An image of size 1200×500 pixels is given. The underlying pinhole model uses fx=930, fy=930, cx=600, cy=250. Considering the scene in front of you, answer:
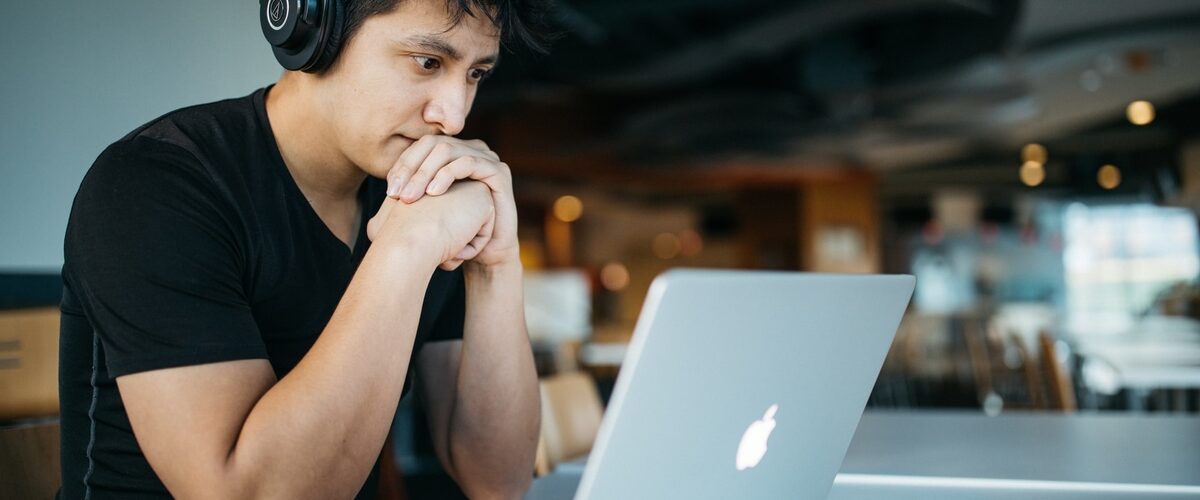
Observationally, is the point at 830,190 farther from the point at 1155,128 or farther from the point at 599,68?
the point at 599,68

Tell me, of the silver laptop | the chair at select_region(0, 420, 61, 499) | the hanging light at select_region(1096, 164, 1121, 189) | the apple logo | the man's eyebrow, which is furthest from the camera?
the hanging light at select_region(1096, 164, 1121, 189)

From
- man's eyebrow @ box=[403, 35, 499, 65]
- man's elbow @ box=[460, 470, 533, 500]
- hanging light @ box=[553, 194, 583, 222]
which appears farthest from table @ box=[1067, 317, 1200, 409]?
hanging light @ box=[553, 194, 583, 222]

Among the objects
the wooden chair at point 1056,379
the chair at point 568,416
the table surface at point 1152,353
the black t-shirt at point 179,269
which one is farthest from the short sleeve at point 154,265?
the table surface at point 1152,353

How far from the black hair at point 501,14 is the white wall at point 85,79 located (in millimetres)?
585

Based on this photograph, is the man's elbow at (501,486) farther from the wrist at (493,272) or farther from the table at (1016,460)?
the wrist at (493,272)

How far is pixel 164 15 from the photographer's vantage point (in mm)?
1577

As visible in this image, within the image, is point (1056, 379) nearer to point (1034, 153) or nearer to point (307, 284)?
point (307, 284)

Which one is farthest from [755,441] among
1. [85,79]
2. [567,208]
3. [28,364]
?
[567,208]

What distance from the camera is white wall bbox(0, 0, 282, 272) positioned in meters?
1.56

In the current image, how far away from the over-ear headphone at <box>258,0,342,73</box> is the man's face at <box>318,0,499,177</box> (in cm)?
2

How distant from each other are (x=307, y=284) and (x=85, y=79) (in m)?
0.80

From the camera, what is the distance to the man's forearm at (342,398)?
2.76 ft

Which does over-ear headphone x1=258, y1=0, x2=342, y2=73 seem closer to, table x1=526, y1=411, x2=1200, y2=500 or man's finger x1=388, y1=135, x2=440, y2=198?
man's finger x1=388, y1=135, x2=440, y2=198

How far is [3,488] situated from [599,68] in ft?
23.0
